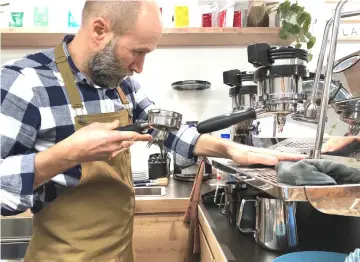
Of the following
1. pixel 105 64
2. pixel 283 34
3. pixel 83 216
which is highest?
pixel 283 34

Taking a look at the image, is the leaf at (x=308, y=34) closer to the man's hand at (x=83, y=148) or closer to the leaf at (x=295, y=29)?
the leaf at (x=295, y=29)

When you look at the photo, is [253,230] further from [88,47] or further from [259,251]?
[88,47]

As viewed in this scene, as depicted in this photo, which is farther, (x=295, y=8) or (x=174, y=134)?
(x=295, y=8)

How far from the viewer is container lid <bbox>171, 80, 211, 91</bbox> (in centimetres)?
165

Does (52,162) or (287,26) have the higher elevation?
(287,26)

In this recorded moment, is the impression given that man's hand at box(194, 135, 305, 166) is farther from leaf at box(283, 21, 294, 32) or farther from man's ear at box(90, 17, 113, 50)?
leaf at box(283, 21, 294, 32)

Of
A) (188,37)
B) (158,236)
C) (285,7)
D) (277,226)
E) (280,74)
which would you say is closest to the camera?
(277,226)

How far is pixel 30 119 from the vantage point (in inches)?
26.9

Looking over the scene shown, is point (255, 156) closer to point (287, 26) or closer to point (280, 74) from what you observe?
point (280, 74)

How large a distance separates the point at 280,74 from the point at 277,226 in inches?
12.2

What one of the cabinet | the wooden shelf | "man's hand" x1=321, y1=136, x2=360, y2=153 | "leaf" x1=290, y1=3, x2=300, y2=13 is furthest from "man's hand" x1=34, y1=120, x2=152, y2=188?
"leaf" x1=290, y1=3, x2=300, y2=13

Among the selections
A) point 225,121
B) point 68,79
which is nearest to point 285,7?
point 225,121

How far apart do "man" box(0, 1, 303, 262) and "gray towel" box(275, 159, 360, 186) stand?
8.3 inches

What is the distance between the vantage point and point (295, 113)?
801 millimetres
